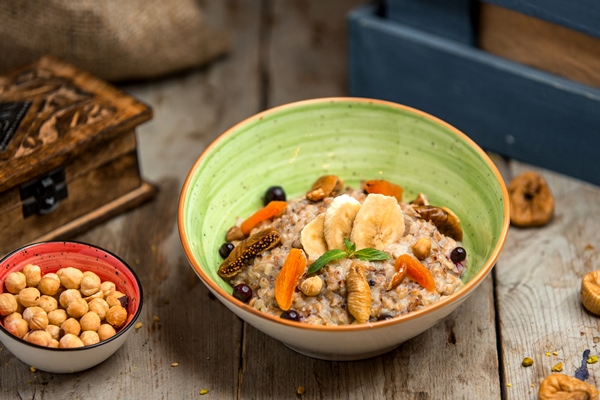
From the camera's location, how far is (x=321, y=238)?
5.57 ft

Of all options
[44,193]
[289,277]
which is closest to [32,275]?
[44,193]

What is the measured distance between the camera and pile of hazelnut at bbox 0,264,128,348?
161 centimetres

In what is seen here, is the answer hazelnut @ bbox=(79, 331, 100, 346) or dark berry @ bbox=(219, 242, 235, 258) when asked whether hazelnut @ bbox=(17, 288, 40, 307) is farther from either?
dark berry @ bbox=(219, 242, 235, 258)

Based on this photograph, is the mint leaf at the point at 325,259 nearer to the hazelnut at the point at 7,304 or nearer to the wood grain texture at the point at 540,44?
the hazelnut at the point at 7,304

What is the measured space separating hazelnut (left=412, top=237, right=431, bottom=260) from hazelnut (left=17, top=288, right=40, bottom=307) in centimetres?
77

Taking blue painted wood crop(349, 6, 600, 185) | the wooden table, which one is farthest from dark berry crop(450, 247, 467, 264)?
blue painted wood crop(349, 6, 600, 185)

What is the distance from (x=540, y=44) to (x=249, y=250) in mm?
1009

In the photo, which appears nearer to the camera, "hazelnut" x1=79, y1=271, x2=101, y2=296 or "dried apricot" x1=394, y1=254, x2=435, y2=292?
"dried apricot" x1=394, y1=254, x2=435, y2=292

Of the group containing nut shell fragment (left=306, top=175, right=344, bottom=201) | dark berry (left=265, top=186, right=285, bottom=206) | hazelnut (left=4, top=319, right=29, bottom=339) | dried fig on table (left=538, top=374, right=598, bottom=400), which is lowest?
dried fig on table (left=538, top=374, right=598, bottom=400)

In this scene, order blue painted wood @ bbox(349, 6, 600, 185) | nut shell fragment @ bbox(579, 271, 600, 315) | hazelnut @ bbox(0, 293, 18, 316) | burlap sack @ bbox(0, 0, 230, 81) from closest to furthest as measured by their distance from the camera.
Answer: hazelnut @ bbox(0, 293, 18, 316) < nut shell fragment @ bbox(579, 271, 600, 315) < blue painted wood @ bbox(349, 6, 600, 185) < burlap sack @ bbox(0, 0, 230, 81)

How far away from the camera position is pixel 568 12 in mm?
2037

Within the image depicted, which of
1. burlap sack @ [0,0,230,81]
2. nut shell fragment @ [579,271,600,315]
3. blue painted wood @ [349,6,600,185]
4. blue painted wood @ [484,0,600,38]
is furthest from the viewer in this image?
burlap sack @ [0,0,230,81]

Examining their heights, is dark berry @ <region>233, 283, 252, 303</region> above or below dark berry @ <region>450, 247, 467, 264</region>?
below

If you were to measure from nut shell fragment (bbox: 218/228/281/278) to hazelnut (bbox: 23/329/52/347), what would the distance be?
37 cm
